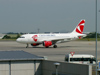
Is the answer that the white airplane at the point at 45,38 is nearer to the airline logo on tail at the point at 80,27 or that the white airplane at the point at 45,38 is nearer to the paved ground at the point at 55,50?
the paved ground at the point at 55,50

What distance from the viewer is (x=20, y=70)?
25.6 m

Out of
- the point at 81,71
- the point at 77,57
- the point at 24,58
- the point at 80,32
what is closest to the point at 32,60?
the point at 24,58

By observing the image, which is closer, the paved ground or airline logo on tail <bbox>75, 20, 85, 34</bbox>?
the paved ground

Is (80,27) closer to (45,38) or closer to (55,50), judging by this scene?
(45,38)

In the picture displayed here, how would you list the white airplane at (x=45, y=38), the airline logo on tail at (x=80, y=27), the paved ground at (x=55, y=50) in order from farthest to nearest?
the airline logo on tail at (x=80, y=27), the white airplane at (x=45, y=38), the paved ground at (x=55, y=50)

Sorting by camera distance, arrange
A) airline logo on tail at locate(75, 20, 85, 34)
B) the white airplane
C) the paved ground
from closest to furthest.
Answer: the paved ground, the white airplane, airline logo on tail at locate(75, 20, 85, 34)

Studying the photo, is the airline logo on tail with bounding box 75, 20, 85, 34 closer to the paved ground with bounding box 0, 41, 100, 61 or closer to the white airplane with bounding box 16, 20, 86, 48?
the white airplane with bounding box 16, 20, 86, 48

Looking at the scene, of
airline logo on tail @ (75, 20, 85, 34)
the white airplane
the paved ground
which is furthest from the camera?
airline logo on tail @ (75, 20, 85, 34)

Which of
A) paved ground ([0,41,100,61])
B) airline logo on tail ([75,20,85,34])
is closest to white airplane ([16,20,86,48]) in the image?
paved ground ([0,41,100,61])

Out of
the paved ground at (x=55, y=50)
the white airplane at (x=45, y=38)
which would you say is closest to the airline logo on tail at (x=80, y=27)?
the white airplane at (x=45, y=38)

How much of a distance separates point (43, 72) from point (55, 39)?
5046 cm

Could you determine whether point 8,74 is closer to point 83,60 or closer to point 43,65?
point 43,65

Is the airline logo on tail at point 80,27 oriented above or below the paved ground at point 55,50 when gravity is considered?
above

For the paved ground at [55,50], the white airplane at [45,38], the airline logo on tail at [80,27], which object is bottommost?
the paved ground at [55,50]
